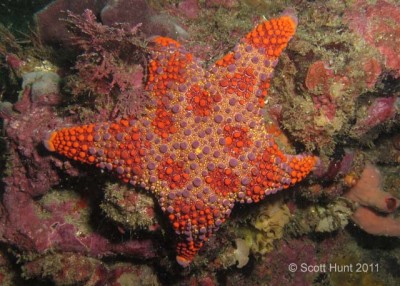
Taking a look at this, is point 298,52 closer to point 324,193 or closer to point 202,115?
point 202,115

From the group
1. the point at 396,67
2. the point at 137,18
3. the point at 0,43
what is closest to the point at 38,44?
the point at 0,43

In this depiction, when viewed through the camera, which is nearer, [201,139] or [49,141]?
[201,139]

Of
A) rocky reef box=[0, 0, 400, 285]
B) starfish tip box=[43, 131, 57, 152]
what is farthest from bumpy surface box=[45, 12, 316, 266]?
rocky reef box=[0, 0, 400, 285]

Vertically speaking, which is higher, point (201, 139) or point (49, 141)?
point (201, 139)

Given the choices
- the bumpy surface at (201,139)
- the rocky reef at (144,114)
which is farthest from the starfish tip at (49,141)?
the rocky reef at (144,114)

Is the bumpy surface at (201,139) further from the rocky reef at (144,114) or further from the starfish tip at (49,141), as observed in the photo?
the rocky reef at (144,114)

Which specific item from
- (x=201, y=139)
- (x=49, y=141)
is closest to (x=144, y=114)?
(x=201, y=139)

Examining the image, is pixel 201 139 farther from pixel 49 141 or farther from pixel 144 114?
pixel 49 141
